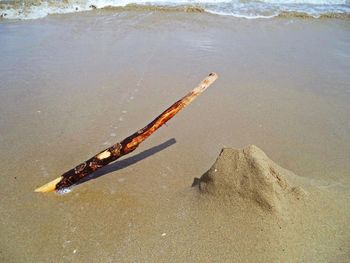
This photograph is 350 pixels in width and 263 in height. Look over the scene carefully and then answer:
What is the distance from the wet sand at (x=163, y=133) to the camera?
7.45 ft

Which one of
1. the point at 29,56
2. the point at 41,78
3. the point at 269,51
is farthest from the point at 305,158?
the point at 29,56

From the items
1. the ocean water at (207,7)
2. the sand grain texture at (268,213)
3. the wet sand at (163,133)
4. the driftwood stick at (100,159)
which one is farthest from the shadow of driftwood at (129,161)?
the ocean water at (207,7)

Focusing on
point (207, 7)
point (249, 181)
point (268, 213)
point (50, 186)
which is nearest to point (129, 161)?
point (50, 186)

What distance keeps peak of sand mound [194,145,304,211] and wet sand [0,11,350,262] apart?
102 millimetres

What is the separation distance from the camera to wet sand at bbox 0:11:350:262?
227 centimetres

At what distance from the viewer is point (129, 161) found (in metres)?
3.28

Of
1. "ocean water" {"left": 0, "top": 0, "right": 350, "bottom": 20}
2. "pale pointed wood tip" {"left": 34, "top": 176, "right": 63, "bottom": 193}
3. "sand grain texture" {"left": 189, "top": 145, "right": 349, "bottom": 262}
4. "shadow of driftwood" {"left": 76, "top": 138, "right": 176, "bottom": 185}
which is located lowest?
"shadow of driftwood" {"left": 76, "top": 138, "right": 176, "bottom": 185}

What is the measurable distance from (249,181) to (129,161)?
1.35 meters

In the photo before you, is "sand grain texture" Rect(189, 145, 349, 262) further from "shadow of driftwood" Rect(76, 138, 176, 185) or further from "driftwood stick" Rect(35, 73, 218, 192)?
"shadow of driftwood" Rect(76, 138, 176, 185)

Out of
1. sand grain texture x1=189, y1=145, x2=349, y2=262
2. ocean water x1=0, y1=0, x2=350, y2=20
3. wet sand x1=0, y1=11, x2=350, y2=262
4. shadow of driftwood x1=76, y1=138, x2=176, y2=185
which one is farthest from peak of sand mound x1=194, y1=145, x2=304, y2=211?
ocean water x1=0, y1=0, x2=350, y2=20

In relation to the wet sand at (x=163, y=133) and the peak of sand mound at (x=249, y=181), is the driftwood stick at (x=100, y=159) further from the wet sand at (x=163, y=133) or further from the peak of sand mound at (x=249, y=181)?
the peak of sand mound at (x=249, y=181)

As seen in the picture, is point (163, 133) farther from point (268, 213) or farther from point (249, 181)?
point (268, 213)

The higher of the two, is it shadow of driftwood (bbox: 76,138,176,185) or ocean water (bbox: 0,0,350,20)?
ocean water (bbox: 0,0,350,20)

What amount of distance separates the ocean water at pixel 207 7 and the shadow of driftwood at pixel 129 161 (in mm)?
6252
